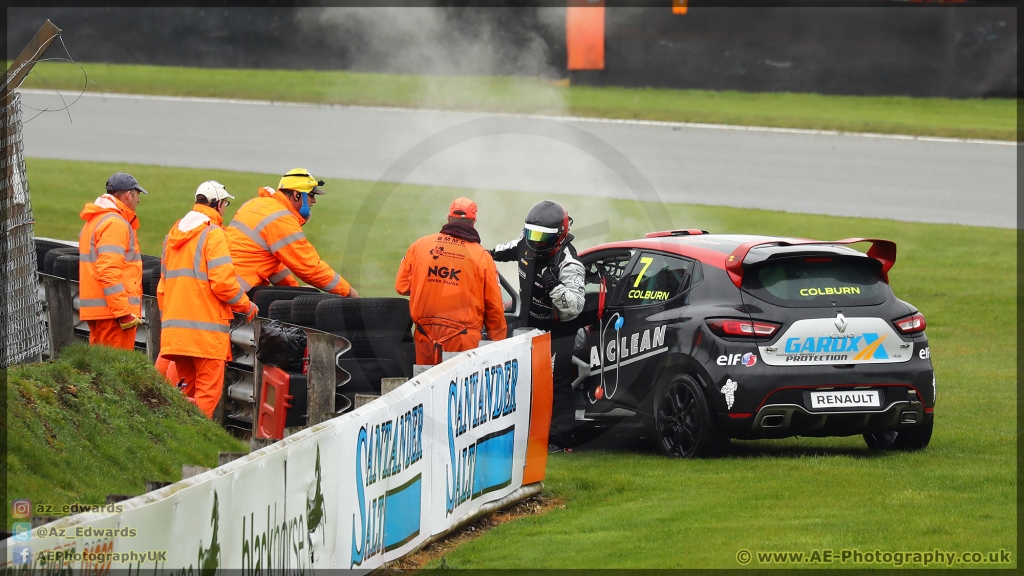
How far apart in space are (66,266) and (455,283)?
407cm

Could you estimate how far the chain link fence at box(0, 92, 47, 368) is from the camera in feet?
24.0

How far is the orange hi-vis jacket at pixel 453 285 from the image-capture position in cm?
855

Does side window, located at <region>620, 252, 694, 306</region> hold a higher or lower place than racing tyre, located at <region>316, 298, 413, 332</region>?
higher

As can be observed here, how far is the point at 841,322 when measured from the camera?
27.3 ft

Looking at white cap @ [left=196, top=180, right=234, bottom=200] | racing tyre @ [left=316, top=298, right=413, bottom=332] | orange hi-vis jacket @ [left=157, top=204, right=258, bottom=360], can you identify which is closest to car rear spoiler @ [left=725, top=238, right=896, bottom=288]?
racing tyre @ [left=316, top=298, right=413, bottom=332]

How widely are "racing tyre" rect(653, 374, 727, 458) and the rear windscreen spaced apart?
813 millimetres

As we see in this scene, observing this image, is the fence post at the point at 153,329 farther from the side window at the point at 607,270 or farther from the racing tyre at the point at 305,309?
the side window at the point at 607,270

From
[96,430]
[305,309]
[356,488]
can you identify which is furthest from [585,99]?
[356,488]

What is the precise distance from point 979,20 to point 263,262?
65.4ft

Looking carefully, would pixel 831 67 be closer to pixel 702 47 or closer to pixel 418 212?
pixel 702 47

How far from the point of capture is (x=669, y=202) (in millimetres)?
21078

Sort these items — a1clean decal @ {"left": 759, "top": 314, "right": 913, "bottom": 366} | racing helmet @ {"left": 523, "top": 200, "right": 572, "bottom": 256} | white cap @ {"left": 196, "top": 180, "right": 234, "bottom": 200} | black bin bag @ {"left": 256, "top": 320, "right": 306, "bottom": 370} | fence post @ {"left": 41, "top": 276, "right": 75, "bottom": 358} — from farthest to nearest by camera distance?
1. fence post @ {"left": 41, "top": 276, "right": 75, "bottom": 358}
2. white cap @ {"left": 196, "top": 180, "right": 234, "bottom": 200}
3. racing helmet @ {"left": 523, "top": 200, "right": 572, "bottom": 256}
4. black bin bag @ {"left": 256, "top": 320, "right": 306, "bottom": 370}
5. a1clean decal @ {"left": 759, "top": 314, "right": 913, "bottom": 366}

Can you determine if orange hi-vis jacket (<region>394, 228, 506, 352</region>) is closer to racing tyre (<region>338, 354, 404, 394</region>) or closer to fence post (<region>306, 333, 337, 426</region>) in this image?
racing tyre (<region>338, 354, 404, 394</region>)

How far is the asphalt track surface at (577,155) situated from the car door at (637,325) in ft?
40.4
